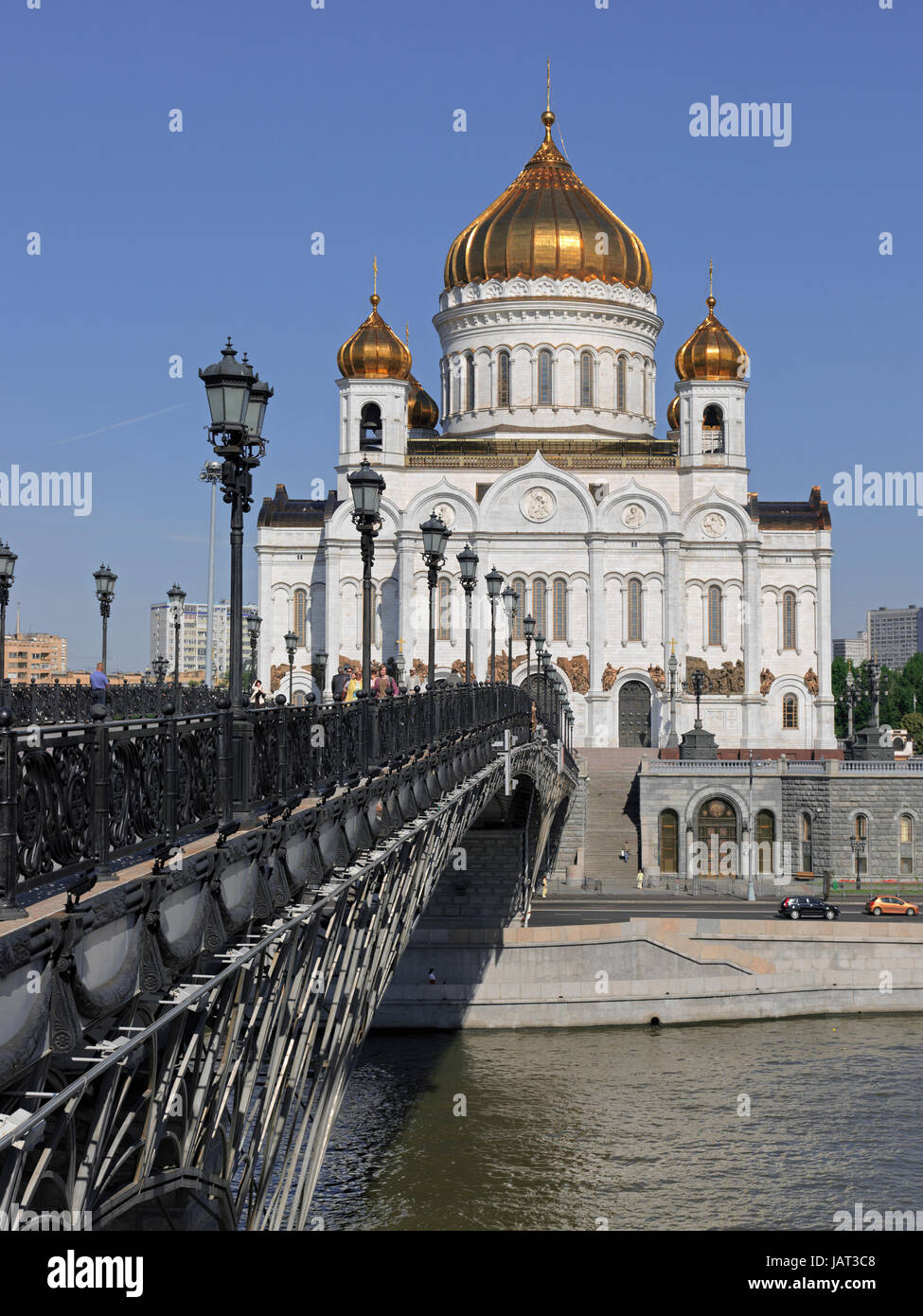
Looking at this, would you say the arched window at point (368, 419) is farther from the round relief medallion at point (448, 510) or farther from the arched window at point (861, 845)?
the arched window at point (861, 845)

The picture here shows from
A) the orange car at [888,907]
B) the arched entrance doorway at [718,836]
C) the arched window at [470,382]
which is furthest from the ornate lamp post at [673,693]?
the orange car at [888,907]

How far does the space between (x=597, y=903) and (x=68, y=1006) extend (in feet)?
115

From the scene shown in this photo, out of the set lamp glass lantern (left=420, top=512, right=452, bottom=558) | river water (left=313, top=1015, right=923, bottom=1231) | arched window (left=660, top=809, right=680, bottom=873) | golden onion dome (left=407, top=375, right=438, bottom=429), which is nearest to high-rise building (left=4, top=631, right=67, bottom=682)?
golden onion dome (left=407, top=375, right=438, bottom=429)

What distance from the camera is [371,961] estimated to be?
14.1 m

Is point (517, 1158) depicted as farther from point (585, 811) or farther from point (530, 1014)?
point (585, 811)

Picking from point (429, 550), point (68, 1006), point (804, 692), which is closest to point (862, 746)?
point (804, 692)

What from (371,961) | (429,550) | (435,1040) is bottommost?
(435,1040)

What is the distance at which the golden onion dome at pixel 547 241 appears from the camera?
197 ft

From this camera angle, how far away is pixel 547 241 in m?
60.3

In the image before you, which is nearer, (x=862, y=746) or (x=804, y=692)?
(x=862, y=746)

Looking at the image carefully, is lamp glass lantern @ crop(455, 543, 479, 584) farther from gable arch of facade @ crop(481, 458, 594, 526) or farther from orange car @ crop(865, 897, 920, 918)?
gable arch of facade @ crop(481, 458, 594, 526)

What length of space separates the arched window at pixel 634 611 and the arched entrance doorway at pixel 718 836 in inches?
418

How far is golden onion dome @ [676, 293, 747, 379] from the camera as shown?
5894cm
